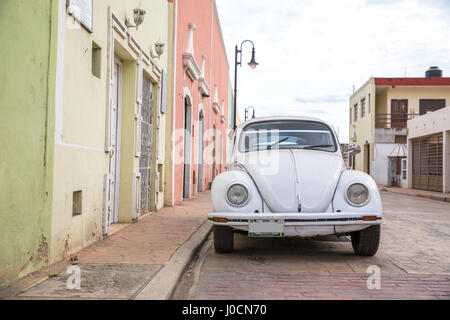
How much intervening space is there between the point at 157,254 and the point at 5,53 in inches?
103

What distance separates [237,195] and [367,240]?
1.57 m

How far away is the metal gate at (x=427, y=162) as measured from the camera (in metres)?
20.1

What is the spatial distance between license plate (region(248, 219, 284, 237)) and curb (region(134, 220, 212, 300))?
802 millimetres

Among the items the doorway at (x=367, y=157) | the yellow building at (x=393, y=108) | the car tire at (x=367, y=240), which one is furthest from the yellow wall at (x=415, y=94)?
the car tire at (x=367, y=240)

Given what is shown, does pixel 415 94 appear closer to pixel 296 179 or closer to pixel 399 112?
pixel 399 112

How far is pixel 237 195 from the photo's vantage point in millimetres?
4680

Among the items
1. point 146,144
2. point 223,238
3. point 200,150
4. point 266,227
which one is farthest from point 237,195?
point 200,150

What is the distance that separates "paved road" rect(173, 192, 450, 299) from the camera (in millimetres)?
3605

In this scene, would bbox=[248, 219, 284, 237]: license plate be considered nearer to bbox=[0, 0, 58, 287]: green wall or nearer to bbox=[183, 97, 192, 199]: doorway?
bbox=[0, 0, 58, 287]: green wall

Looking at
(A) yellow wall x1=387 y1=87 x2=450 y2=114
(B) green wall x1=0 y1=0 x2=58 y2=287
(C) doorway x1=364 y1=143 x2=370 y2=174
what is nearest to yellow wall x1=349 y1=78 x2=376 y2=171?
(C) doorway x1=364 y1=143 x2=370 y2=174

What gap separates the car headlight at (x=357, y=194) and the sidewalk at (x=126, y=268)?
6.27ft

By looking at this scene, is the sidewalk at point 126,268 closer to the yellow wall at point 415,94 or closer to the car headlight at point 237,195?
the car headlight at point 237,195

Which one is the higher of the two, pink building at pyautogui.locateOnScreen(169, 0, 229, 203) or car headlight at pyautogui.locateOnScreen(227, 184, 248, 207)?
pink building at pyautogui.locateOnScreen(169, 0, 229, 203)
